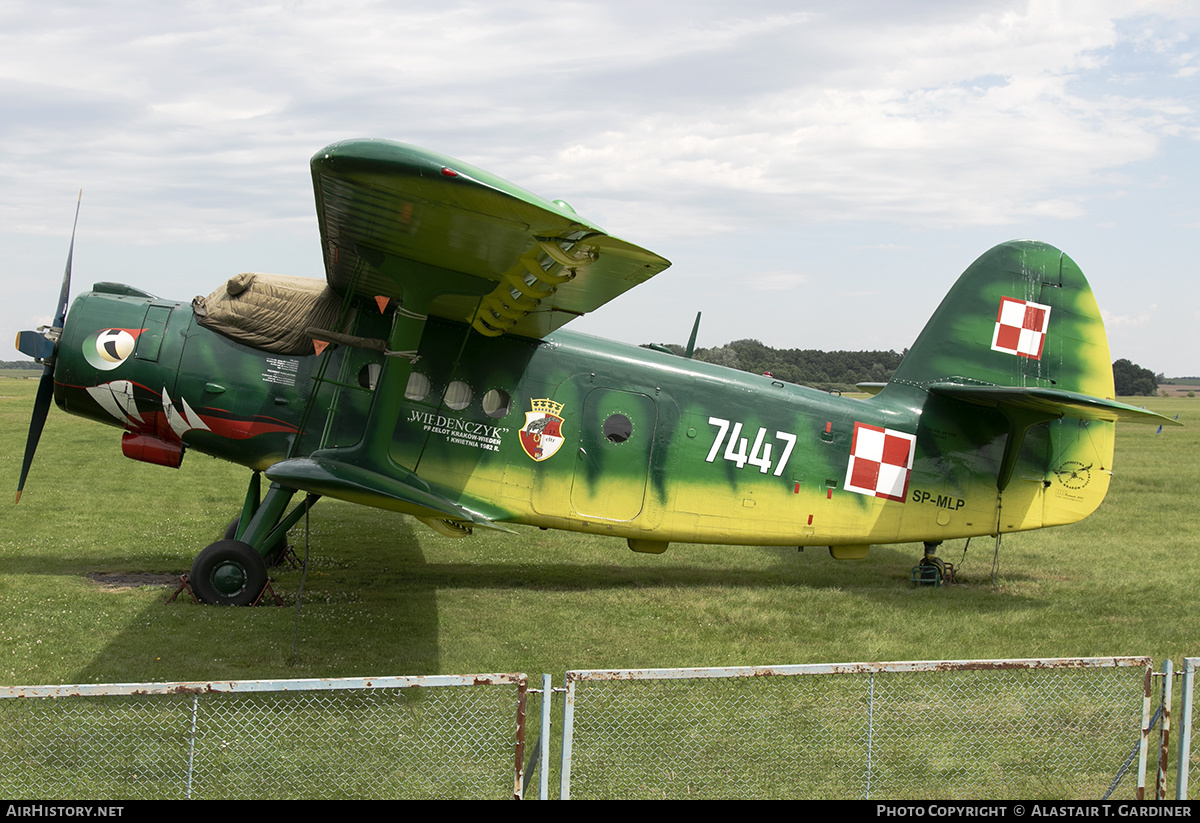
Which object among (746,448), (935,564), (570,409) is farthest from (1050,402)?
(570,409)

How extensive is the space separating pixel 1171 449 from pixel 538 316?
97.2 ft

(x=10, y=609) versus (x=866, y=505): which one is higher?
(x=866, y=505)

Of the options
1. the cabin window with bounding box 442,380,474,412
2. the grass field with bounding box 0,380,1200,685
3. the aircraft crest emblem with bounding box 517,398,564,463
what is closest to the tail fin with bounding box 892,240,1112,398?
the grass field with bounding box 0,380,1200,685

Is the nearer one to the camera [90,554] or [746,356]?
[90,554]

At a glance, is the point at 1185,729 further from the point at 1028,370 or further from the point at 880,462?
the point at 1028,370

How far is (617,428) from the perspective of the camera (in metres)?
8.99

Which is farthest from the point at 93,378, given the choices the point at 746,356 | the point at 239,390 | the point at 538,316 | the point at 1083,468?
the point at 746,356

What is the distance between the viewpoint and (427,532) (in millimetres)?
13398

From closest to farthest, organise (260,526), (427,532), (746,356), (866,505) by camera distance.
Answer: (260,526), (866,505), (427,532), (746,356)

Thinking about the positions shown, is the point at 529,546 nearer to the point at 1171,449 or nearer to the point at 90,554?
the point at 90,554

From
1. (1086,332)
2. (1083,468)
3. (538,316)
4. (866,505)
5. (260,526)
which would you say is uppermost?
(1086,332)

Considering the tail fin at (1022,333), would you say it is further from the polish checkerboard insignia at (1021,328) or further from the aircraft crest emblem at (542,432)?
the aircraft crest emblem at (542,432)

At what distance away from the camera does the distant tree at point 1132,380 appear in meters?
97.0

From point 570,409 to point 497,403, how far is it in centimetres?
73
